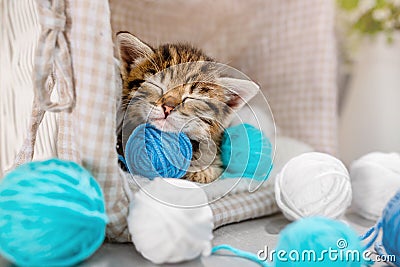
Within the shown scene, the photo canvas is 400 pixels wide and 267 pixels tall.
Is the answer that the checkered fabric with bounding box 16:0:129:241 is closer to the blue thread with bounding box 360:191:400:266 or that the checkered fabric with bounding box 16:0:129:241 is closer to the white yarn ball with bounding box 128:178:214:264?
the white yarn ball with bounding box 128:178:214:264

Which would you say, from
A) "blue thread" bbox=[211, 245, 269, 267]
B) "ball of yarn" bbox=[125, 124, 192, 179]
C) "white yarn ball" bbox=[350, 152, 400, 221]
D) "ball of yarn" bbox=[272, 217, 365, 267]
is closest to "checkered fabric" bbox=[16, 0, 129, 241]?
"ball of yarn" bbox=[125, 124, 192, 179]

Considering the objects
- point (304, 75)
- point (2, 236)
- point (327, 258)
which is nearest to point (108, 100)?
point (2, 236)

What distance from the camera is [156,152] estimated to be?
0.77m

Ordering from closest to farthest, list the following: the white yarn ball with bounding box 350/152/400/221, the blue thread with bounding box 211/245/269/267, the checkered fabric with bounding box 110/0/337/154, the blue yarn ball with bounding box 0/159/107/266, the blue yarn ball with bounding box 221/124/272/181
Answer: the blue yarn ball with bounding box 0/159/107/266 < the blue thread with bounding box 211/245/269/267 < the blue yarn ball with bounding box 221/124/272/181 < the white yarn ball with bounding box 350/152/400/221 < the checkered fabric with bounding box 110/0/337/154

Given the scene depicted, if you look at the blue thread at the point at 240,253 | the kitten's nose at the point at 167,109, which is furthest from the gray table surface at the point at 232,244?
the kitten's nose at the point at 167,109

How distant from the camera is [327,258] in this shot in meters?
0.65

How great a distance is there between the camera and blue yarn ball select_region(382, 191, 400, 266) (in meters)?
0.68

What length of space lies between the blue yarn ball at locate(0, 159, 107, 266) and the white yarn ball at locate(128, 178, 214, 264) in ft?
0.20

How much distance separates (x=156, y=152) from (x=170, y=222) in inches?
5.4

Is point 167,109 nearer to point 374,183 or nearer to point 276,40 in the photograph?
point 374,183

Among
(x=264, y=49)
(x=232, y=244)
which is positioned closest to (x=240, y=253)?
(x=232, y=244)

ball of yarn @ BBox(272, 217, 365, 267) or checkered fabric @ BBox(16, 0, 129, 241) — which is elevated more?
checkered fabric @ BBox(16, 0, 129, 241)

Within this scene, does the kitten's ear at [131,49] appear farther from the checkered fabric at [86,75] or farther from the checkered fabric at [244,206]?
the checkered fabric at [244,206]

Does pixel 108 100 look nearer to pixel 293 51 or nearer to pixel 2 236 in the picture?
pixel 2 236
